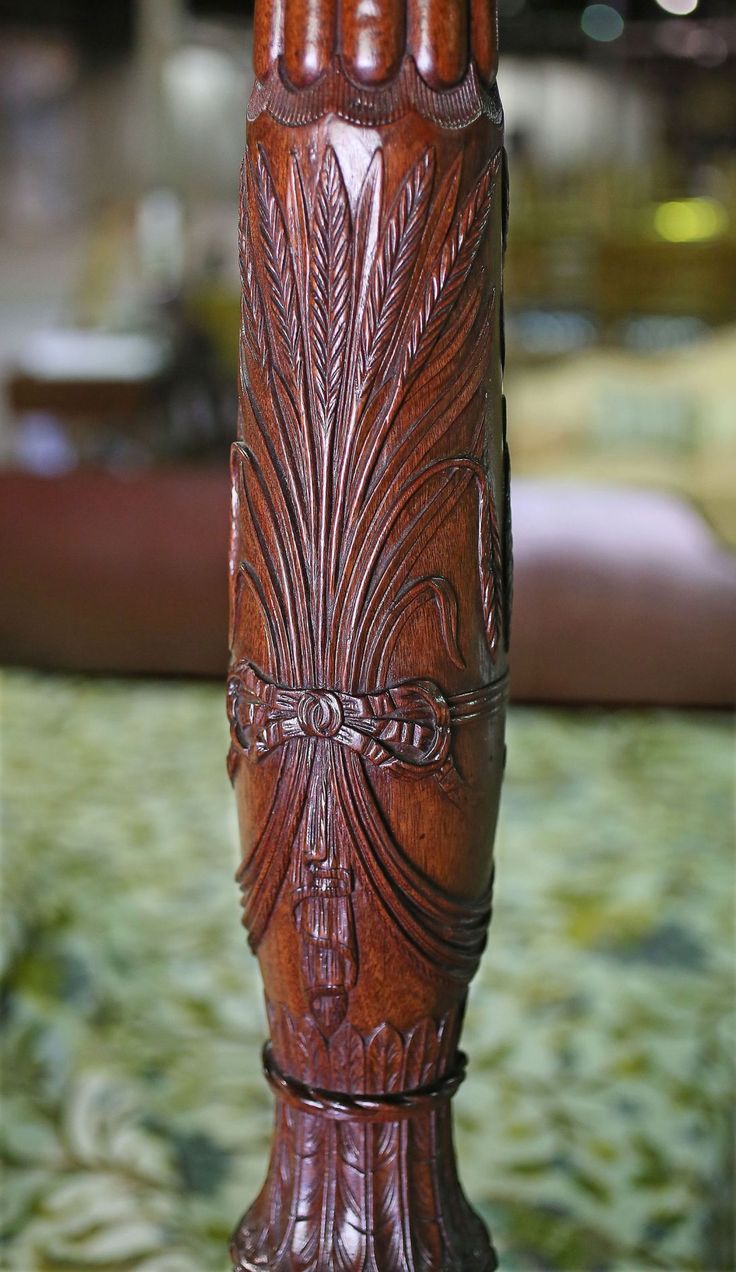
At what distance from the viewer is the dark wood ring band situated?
0.47m

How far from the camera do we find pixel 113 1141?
74cm

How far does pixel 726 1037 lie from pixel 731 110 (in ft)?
21.2

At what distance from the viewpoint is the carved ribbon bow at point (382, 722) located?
0.43 meters

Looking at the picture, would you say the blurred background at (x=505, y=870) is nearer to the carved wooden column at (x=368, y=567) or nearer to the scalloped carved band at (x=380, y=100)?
the carved wooden column at (x=368, y=567)

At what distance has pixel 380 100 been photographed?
0.41m

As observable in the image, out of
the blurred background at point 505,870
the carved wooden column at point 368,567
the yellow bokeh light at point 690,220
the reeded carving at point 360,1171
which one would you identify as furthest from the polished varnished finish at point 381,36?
the yellow bokeh light at point 690,220

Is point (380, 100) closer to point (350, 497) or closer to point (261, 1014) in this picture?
point (350, 497)

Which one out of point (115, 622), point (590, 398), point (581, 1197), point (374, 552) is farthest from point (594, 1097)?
point (590, 398)

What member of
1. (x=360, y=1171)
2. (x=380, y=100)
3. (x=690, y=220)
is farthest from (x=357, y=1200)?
(x=690, y=220)

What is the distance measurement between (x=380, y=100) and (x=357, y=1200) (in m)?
0.38

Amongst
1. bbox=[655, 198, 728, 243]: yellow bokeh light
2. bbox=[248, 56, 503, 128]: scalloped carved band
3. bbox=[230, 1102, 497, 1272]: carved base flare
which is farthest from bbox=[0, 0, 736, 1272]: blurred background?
bbox=[655, 198, 728, 243]: yellow bokeh light

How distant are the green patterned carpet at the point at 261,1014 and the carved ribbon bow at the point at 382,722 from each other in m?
0.34

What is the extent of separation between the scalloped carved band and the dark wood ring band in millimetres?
327

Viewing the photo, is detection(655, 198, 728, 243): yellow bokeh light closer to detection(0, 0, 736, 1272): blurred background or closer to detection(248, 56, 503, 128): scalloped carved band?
detection(0, 0, 736, 1272): blurred background
